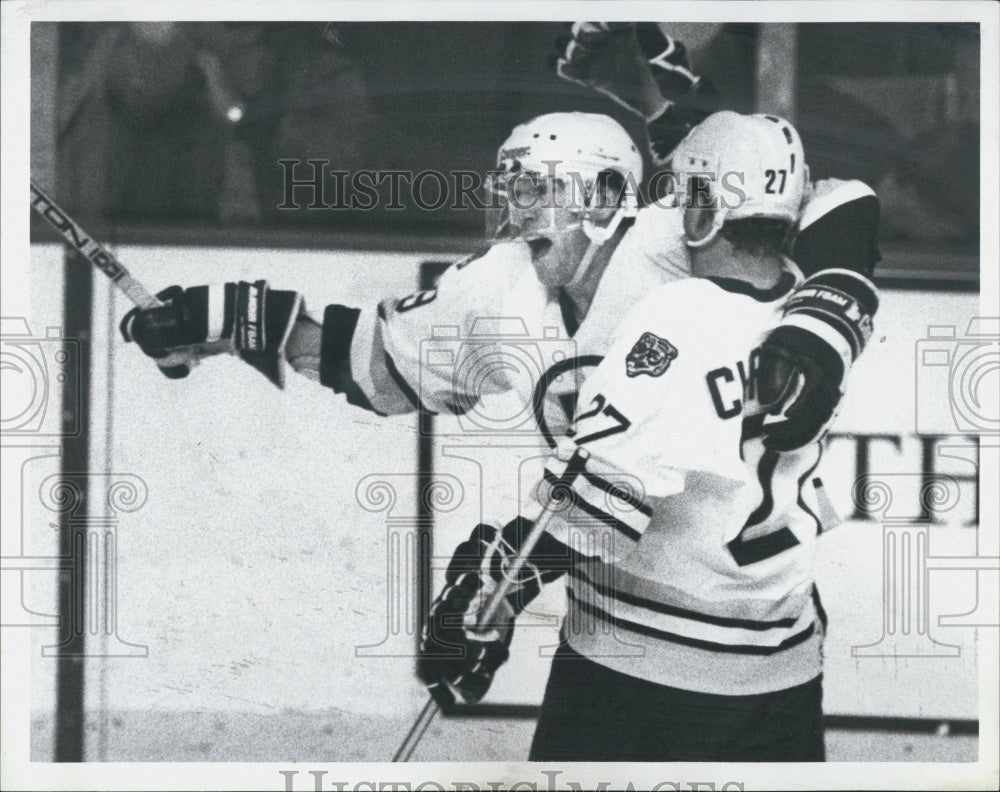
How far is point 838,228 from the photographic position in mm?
2701

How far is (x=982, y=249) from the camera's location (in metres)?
2.72

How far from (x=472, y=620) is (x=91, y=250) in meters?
1.17

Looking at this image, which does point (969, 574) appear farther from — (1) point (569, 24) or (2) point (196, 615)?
(2) point (196, 615)

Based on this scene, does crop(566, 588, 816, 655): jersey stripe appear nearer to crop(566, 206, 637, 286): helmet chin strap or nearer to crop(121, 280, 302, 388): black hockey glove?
crop(566, 206, 637, 286): helmet chin strap

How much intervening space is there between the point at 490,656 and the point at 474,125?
117cm

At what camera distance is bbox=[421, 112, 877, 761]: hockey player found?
2656mm

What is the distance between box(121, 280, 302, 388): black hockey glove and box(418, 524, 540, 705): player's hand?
0.58 m

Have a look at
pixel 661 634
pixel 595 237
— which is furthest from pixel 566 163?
pixel 661 634

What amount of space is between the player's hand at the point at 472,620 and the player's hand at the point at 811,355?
0.64 meters

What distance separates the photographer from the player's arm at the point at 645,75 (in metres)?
2.68

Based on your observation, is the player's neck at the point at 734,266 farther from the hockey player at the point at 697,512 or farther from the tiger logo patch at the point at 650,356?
the tiger logo patch at the point at 650,356

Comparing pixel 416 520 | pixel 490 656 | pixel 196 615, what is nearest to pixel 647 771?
pixel 490 656

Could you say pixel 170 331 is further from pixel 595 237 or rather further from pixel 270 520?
pixel 595 237

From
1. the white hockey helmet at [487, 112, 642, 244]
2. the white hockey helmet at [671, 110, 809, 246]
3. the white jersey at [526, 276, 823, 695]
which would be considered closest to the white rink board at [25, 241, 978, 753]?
the white jersey at [526, 276, 823, 695]
